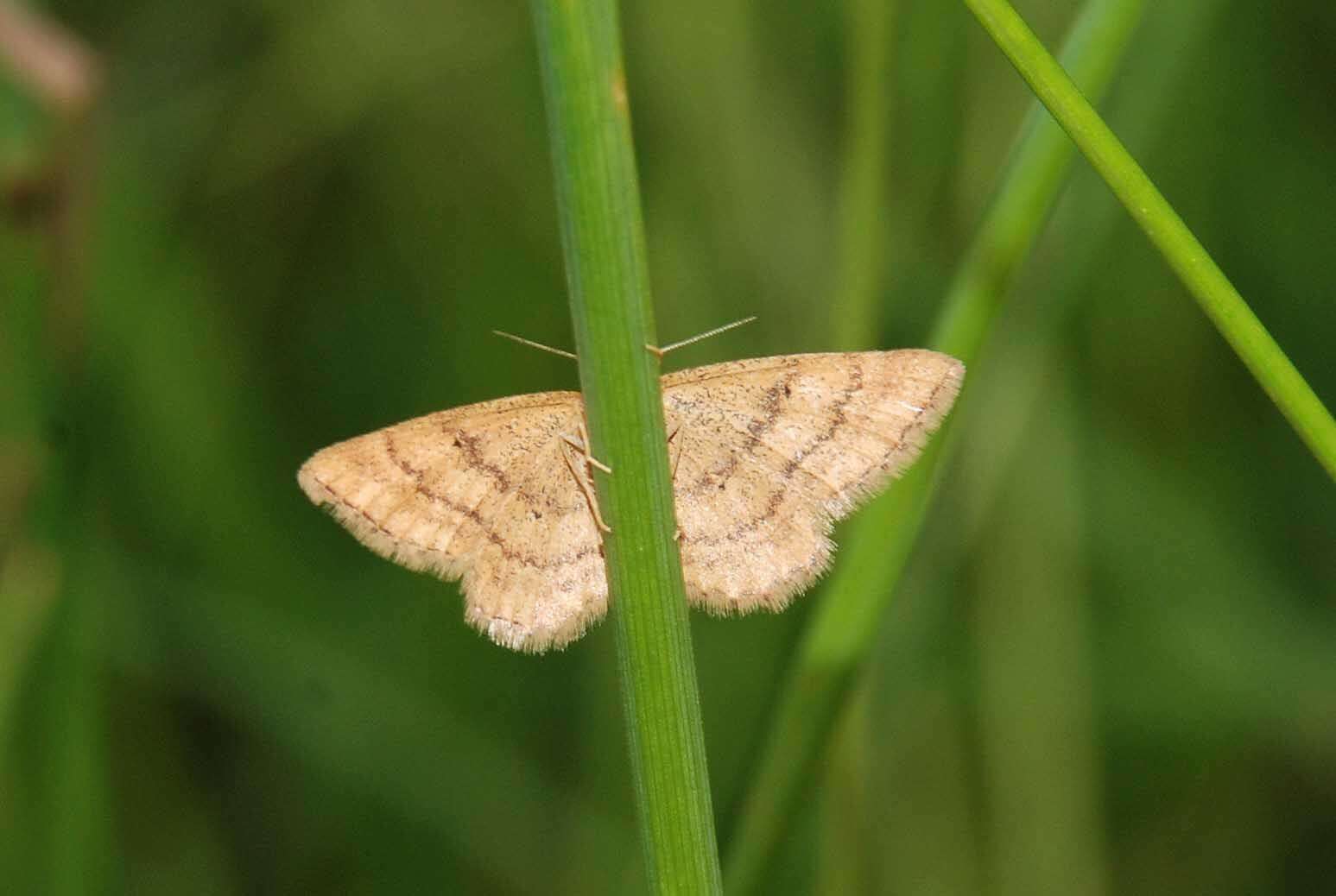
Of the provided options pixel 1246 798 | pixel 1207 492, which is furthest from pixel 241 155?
pixel 1246 798

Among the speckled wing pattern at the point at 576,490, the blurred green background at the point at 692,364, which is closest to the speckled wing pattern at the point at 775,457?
the speckled wing pattern at the point at 576,490

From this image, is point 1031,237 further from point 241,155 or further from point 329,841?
point 241,155

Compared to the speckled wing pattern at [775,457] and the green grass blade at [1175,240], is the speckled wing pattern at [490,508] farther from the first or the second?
the green grass blade at [1175,240]

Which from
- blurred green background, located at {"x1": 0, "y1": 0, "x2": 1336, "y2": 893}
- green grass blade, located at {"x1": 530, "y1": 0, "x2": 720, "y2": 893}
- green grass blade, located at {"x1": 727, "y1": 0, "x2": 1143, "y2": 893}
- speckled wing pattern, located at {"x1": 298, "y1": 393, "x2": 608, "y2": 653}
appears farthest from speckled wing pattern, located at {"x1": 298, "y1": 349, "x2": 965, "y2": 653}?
blurred green background, located at {"x1": 0, "y1": 0, "x2": 1336, "y2": 893}

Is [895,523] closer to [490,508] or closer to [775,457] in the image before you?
[775,457]

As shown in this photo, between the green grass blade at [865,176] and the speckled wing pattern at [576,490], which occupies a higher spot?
the green grass blade at [865,176]

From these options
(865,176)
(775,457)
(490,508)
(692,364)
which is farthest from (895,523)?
(692,364)
